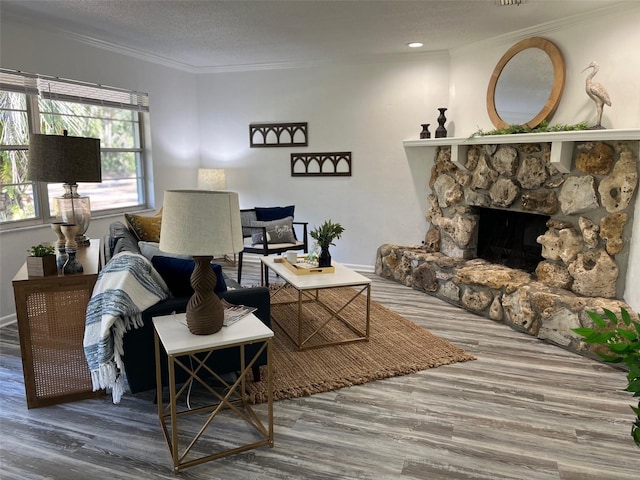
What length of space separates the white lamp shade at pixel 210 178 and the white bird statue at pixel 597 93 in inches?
163

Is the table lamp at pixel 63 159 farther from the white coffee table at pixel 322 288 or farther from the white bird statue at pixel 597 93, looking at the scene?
the white bird statue at pixel 597 93

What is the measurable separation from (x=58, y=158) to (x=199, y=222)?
144 cm

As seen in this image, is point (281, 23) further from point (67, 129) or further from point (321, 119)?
point (67, 129)

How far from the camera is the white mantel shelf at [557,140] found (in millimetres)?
3248

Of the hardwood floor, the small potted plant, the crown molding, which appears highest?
the crown molding

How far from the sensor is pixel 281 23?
13.0 feet

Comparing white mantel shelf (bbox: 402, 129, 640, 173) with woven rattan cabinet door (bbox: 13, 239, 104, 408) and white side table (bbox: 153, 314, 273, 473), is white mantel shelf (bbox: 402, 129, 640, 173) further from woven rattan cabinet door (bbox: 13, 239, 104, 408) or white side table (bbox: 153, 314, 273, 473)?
woven rattan cabinet door (bbox: 13, 239, 104, 408)

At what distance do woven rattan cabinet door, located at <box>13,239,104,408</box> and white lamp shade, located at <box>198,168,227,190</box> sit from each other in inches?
128

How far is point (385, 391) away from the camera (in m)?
2.83

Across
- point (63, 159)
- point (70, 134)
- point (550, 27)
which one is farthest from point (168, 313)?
point (550, 27)

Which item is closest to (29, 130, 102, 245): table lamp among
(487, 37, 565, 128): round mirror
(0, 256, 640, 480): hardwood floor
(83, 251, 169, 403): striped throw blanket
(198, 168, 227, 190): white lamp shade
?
(83, 251, 169, 403): striped throw blanket

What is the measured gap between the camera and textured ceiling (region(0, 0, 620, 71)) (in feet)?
11.4

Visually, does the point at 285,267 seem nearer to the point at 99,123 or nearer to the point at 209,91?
the point at 99,123

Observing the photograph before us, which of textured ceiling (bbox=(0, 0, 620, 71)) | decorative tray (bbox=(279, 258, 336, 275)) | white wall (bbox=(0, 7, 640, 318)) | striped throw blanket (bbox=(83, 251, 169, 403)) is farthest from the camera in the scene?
white wall (bbox=(0, 7, 640, 318))
